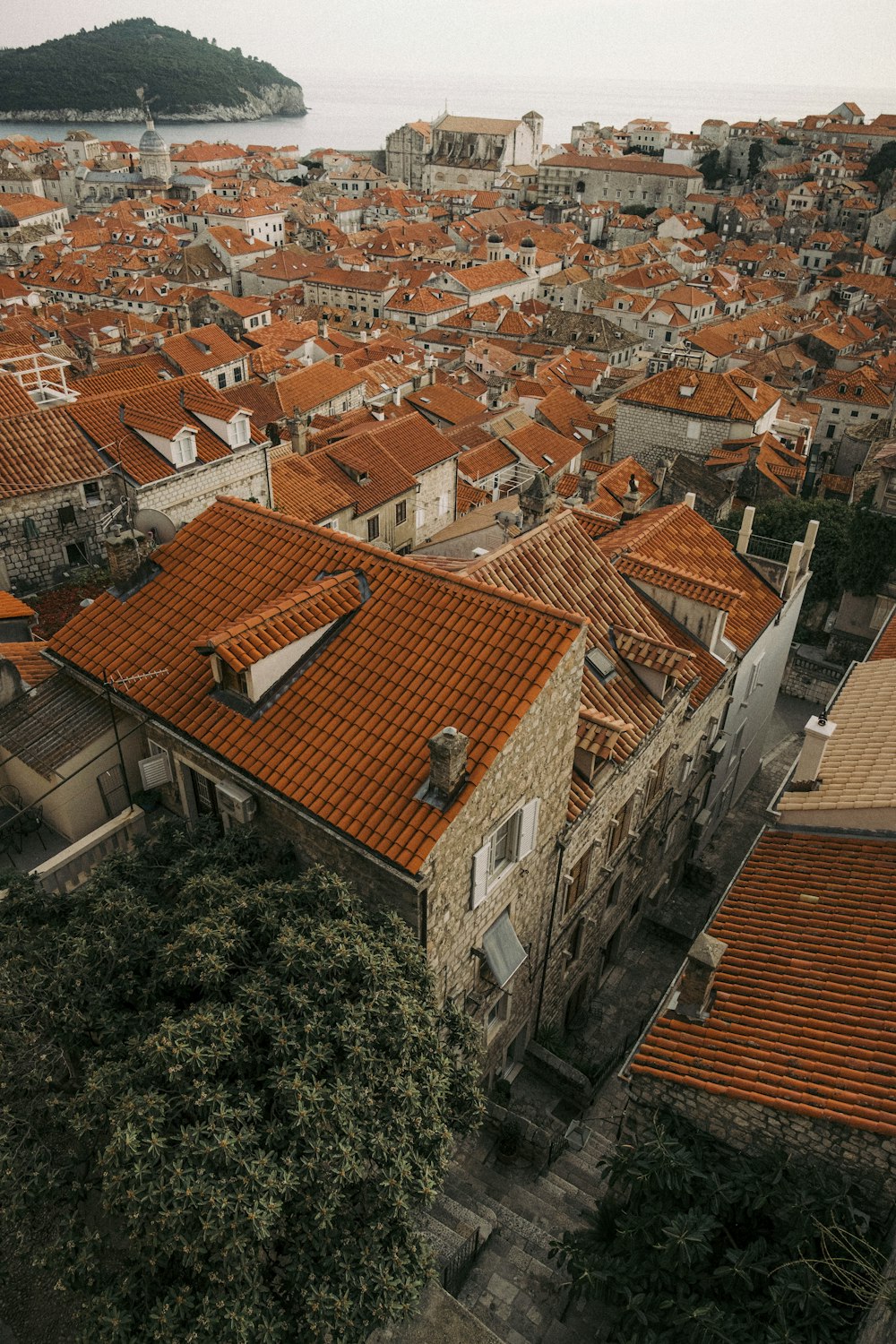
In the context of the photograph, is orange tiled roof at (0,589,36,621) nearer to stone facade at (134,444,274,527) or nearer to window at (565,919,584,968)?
stone facade at (134,444,274,527)

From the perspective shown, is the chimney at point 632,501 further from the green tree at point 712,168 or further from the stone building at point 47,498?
the green tree at point 712,168

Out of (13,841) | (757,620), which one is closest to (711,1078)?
(13,841)

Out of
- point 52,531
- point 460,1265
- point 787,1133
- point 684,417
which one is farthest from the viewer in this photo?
point 684,417

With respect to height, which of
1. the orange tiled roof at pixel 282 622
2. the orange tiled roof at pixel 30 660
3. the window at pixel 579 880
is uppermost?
the orange tiled roof at pixel 282 622

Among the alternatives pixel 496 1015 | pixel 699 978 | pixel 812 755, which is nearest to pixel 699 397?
pixel 812 755

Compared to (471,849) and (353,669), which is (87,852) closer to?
(353,669)

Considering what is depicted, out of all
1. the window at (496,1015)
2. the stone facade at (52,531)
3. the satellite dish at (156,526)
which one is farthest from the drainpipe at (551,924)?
the stone facade at (52,531)
